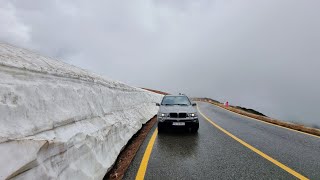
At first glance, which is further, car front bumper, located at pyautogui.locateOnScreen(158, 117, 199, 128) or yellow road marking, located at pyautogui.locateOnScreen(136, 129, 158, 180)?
car front bumper, located at pyautogui.locateOnScreen(158, 117, 199, 128)

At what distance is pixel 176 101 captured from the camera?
12.7 meters

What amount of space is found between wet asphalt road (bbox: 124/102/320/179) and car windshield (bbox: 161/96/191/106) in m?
3.14

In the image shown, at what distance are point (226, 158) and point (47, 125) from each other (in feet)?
14.3

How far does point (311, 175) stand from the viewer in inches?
196

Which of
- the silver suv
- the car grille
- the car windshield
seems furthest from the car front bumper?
the car windshield

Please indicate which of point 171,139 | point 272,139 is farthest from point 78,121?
A: point 272,139

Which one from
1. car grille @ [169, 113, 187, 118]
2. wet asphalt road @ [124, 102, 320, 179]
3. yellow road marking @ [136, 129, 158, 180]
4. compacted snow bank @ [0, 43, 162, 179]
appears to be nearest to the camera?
compacted snow bank @ [0, 43, 162, 179]

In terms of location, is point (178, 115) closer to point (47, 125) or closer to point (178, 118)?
point (178, 118)

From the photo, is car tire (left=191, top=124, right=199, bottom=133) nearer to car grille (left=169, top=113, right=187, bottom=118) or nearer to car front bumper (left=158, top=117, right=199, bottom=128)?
car front bumper (left=158, top=117, right=199, bottom=128)

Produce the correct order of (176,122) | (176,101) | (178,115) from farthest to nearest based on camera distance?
(176,101) < (178,115) < (176,122)

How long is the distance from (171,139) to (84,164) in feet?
17.4

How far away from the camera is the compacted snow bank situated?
278cm

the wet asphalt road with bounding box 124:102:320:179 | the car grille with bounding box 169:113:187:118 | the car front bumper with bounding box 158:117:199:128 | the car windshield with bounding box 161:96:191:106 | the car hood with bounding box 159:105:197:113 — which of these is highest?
the car windshield with bounding box 161:96:191:106

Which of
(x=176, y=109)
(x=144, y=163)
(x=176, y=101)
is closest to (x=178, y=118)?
(x=176, y=109)
